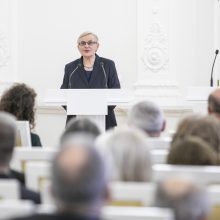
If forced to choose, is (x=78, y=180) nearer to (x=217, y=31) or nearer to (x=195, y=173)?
(x=195, y=173)

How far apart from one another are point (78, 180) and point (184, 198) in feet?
1.08

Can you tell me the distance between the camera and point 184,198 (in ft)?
8.34

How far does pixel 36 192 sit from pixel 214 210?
78cm

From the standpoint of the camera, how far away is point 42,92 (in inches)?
428

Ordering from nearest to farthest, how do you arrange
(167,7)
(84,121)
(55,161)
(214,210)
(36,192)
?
(55,161) → (214,210) → (36,192) → (84,121) → (167,7)

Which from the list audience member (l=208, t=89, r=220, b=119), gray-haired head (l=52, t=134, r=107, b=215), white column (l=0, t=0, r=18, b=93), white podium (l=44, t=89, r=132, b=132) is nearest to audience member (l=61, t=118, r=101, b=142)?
audience member (l=208, t=89, r=220, b=119)

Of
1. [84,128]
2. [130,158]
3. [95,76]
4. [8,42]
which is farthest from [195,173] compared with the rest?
[8,42]

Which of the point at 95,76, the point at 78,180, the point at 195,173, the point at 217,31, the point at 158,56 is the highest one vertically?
the point at 217,31

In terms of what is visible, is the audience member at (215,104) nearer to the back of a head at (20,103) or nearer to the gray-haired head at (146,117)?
the gray-haired head at (146,117)

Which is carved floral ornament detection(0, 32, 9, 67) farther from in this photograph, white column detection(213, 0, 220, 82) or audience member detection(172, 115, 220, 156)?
audience member detection(172, 115, 220, 156)

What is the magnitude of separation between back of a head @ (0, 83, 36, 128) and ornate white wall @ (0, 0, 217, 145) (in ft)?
13.3

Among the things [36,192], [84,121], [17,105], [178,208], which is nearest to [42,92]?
[17,105]

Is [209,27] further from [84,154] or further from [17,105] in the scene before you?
[84,154]

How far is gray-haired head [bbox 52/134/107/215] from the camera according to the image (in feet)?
7.86
